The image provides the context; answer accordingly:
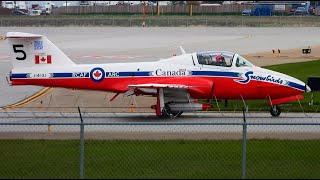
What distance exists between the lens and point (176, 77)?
26.3 m

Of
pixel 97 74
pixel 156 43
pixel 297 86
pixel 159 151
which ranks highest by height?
pixel 97 74

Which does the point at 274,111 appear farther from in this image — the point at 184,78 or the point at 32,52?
the point at 32,52

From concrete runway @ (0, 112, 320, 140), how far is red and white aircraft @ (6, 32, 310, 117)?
0.70 meters

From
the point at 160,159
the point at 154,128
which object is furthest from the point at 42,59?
the point at 160,159

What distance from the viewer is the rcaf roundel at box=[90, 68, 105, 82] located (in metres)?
26.3

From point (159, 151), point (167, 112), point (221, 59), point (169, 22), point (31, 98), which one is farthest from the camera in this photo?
point (169, 22)

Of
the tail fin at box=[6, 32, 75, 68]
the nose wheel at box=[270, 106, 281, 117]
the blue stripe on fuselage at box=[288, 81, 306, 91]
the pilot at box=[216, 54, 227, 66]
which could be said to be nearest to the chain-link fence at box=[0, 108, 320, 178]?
the nose wheel at box=[270, 106, 281, 117]

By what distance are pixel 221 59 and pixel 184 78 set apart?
129 cm

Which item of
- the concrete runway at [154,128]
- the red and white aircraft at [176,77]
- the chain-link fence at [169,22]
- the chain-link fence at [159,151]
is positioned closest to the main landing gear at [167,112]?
the red and white aircraft at [176,77]

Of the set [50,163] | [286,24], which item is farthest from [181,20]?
[50,163]

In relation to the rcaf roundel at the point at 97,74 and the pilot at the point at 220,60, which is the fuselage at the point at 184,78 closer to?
the rcaf roundel at the point at 97,74

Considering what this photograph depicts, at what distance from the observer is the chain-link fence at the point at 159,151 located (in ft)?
53.3

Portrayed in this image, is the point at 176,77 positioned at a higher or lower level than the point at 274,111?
higher

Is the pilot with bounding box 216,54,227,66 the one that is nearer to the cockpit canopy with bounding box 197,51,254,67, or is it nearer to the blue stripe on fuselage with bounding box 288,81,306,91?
the cockpit canopy with bounding box 197,51,254,67
